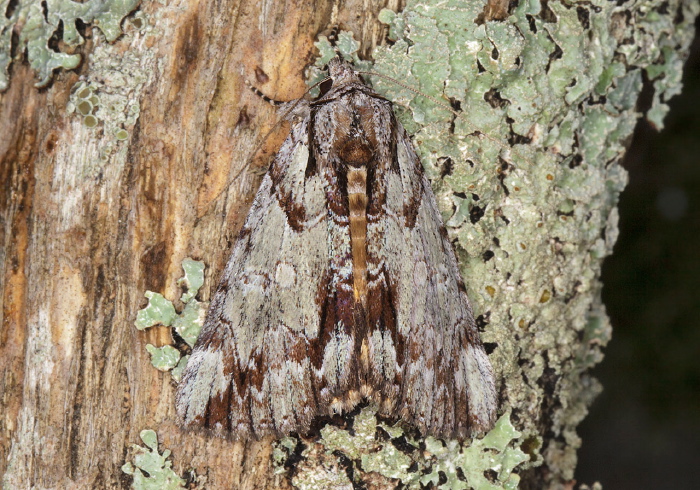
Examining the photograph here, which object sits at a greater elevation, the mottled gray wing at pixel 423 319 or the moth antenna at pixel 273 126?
the moth antenna at pixel 273 126

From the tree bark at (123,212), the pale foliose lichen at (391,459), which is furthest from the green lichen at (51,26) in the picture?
the pale foliose lichen at (391,459)

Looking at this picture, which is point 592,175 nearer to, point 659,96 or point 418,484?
point 659,96

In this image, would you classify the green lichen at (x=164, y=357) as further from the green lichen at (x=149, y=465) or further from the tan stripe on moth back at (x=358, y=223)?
the tan stripe on moth back at (x=358, y=223)

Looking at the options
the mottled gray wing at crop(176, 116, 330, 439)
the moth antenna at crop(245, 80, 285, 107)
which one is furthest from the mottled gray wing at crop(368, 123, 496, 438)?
the moth antenna at crop(245, 80, 285, 107)

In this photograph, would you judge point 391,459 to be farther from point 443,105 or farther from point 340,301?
point 443,105

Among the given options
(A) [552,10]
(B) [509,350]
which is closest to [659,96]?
(A) [552,10]

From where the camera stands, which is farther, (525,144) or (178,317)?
(525,144)

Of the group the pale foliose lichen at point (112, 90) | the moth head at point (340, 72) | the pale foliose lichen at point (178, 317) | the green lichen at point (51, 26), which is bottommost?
the pale foliose lichen at point (178, 317)

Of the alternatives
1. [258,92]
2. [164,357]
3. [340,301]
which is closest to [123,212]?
[164,357]
